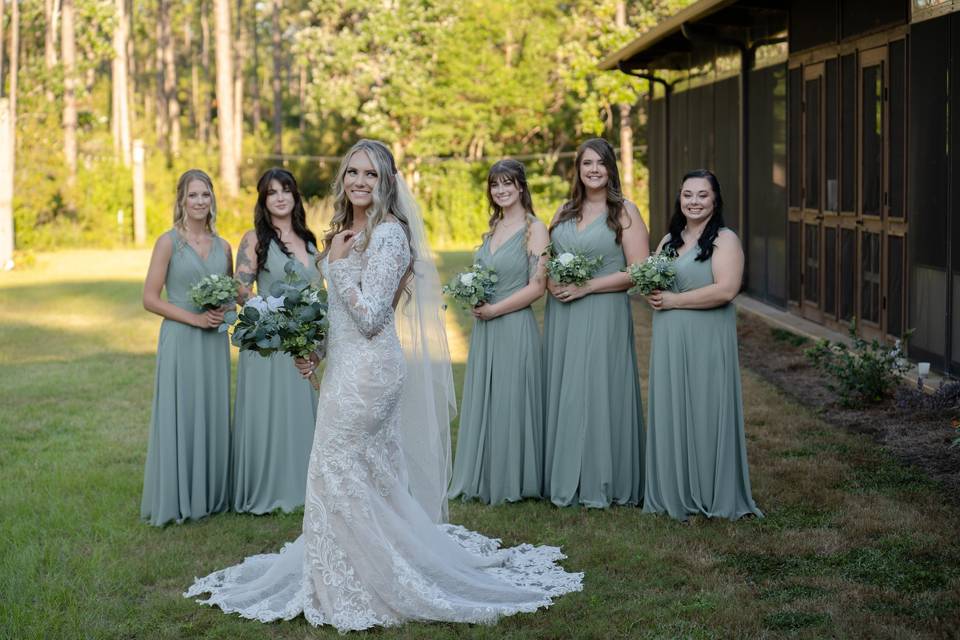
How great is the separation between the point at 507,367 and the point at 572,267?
89 cm

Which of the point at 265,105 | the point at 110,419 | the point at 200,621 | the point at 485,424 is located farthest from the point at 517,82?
the point at 265,105

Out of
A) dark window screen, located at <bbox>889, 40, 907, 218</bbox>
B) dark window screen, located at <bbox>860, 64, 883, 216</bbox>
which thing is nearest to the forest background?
dark window screen, located at <bbox>860, 64, 883, 216</bbox>

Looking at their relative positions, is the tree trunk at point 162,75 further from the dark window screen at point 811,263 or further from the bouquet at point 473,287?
the bouquet at point 473,287

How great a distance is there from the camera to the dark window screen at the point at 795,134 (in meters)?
15.6

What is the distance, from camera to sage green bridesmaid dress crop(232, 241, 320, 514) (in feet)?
27.0

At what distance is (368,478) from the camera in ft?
19.4

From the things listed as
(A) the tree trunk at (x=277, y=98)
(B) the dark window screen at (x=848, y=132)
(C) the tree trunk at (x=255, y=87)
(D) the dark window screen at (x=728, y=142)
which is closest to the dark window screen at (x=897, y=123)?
(B) the dark window screen at (x=848, y=132)

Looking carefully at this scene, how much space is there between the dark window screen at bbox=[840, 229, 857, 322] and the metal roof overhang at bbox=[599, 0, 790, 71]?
2902 mm

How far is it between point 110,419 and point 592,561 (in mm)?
6160

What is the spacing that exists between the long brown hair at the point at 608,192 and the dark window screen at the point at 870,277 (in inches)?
227

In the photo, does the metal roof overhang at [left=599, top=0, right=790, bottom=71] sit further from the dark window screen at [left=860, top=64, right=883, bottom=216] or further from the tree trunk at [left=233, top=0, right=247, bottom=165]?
the tree trunk at [left=233, top=0, right=247, bottom=165]

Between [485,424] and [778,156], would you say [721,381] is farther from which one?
[778,156]

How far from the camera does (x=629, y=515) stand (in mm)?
7734

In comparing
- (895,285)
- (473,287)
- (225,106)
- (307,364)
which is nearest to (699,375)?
(473,287)
